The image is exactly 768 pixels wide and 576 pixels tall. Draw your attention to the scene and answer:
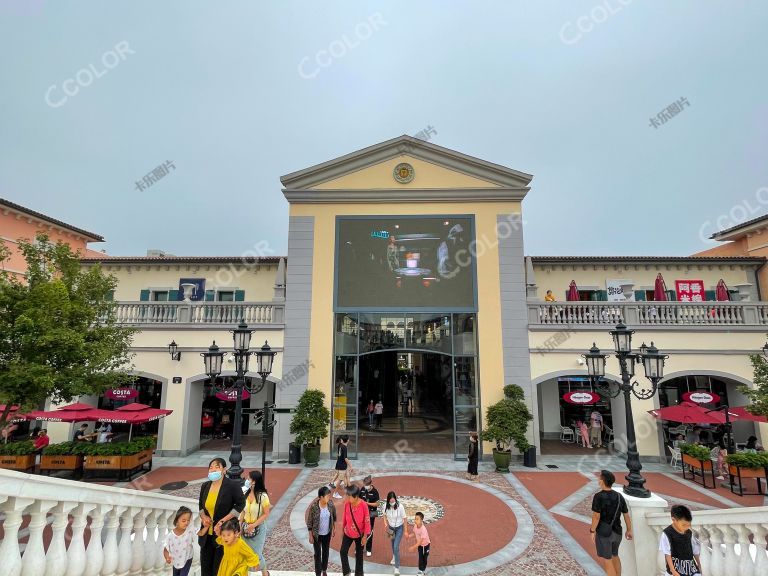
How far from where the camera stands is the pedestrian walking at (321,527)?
7.06 metres

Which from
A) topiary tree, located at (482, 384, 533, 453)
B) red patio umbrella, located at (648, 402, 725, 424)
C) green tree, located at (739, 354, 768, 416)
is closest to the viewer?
green tree, located at (739, 354, 768, 416)

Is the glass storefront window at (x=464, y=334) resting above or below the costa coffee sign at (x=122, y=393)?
above

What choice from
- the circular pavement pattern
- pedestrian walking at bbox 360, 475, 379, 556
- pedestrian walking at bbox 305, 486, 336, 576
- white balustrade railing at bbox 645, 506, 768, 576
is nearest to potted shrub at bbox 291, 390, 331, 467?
the circular pavement pattern

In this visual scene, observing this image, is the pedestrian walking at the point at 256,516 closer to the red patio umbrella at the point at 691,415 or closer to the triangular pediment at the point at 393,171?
the triangular pediment at the point at 393,171

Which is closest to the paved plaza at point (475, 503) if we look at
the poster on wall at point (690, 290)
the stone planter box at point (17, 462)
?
the stone planter box at point (17, 462)

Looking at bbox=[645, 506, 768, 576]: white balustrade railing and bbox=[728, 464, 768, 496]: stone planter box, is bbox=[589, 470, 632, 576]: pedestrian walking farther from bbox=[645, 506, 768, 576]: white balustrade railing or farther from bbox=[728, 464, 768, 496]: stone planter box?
bbox=[728, 464, 768, 496]: stone planter box

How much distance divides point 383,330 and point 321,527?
1094 cm

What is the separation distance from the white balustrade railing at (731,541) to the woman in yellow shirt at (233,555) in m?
6.47

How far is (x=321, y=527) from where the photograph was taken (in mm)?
7043

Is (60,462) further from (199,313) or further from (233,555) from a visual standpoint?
(233,555)

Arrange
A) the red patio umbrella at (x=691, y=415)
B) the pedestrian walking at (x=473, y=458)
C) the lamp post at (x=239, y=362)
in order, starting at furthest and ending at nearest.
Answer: the pedestrian walking at (x=473, y=458), the red patio umbrella at (x=691, y=415), the lamp post at (x=239, y=362)

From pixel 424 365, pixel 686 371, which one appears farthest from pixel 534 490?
pixel 424 365

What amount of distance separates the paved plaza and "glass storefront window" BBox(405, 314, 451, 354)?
4.92 metres

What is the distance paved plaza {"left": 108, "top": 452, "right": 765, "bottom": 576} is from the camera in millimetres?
8305
